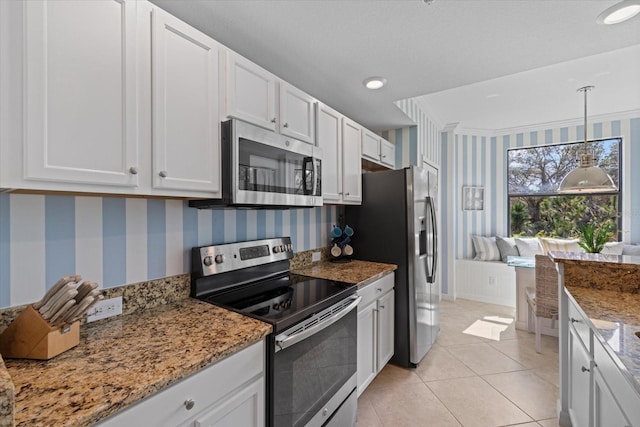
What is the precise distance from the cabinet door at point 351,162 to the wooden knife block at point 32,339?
1937 mm

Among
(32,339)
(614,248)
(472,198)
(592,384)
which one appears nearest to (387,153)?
(472,198)

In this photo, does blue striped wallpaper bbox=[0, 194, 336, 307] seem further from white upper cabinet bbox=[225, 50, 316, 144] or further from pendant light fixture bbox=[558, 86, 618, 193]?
pendant light fixture bbox=[558, 86, 618, 193]

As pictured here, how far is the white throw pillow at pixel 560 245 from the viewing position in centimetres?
402

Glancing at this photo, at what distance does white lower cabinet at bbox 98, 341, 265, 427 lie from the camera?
85 centimetres

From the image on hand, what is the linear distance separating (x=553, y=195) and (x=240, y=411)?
5.27 m

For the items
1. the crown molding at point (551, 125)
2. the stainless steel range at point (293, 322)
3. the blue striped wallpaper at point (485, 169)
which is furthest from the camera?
the blue striped wallpaper at point (485, 169)

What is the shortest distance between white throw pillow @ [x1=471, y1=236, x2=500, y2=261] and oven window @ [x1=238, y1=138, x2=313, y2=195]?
3.69 m

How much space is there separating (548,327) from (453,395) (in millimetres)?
1694

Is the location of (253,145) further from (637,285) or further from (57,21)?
(637,285)

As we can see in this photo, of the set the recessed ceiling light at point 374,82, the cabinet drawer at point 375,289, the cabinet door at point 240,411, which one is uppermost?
the recessed ceiling light at point 374,82

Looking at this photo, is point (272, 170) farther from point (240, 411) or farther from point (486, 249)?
point (486, 249)

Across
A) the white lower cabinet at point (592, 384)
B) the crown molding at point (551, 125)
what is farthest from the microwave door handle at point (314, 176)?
the crown molding at point (551, 125)

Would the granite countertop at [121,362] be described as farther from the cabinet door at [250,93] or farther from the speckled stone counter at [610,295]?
the speckled stone counter at [610,295]

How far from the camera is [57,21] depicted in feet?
3.10
